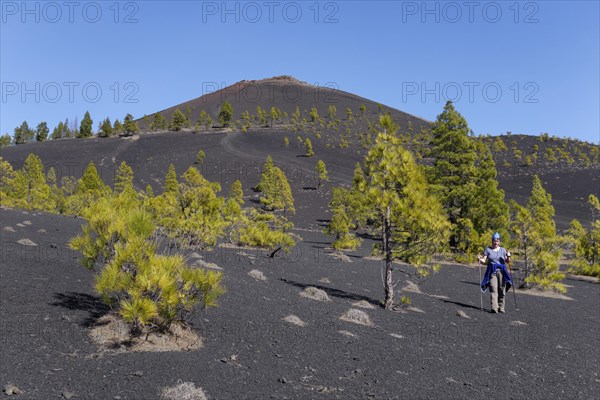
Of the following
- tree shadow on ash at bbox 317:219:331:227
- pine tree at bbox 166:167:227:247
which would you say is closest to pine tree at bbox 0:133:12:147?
tree shadow on ash at bbox 317:219:331:227

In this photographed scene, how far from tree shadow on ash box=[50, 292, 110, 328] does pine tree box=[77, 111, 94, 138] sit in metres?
116

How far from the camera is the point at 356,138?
99750 millimetres

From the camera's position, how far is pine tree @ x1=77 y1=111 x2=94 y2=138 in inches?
4222

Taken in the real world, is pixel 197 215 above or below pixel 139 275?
above

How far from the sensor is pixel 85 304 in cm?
641

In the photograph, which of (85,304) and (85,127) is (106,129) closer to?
(85,127)

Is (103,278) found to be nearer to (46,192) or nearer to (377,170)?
(377,170)

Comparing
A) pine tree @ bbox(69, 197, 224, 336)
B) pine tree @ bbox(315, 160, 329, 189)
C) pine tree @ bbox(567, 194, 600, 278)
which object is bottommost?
pine tree @ bbox(567, 194, 600, 278)

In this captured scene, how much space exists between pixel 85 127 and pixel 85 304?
116609 millimetres

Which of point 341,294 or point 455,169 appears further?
point 455,169

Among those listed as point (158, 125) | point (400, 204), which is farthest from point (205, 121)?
point (400, 204)

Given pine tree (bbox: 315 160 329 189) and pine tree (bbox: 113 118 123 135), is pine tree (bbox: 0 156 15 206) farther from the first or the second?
pine tree (bbox: 113 118 123 135)

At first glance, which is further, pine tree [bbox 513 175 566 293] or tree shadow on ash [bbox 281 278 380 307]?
pine tree [bbox 513 175 566 293]

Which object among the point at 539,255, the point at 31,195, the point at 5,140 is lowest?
the point at 539,255
